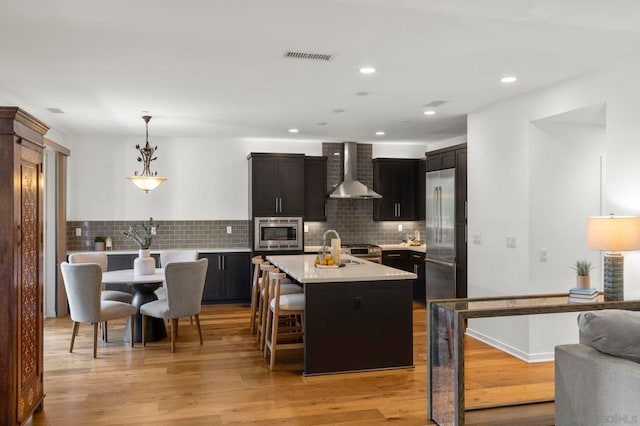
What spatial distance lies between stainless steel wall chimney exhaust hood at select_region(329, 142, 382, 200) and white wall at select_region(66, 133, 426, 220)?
19.4 inches

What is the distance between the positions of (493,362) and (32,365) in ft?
12.9

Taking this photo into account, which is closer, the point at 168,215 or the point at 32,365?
the point at 32,365

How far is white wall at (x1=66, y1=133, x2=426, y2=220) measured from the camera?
7.99 metres

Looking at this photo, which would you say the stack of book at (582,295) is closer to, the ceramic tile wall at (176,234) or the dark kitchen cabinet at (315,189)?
the dark kitchen cabinet at (315,189)

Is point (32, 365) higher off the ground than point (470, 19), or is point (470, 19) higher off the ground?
point (470, 19)

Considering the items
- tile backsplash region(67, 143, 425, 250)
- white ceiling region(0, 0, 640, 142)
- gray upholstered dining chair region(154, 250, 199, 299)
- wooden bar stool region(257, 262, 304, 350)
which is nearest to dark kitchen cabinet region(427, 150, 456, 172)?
white ceiling region(0, 0, 640, 142)

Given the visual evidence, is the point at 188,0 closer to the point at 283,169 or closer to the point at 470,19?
the point at 470,19

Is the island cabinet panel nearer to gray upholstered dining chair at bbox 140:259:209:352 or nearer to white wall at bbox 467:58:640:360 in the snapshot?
white wall at bbox 467:58:640:360

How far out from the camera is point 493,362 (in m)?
5.04

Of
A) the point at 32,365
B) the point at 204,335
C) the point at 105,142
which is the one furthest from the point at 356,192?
the point at 32,365

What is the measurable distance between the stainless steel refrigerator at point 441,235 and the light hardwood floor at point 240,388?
105 centimetres

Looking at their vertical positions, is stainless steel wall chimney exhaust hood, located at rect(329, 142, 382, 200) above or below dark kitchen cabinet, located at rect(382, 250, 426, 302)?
above

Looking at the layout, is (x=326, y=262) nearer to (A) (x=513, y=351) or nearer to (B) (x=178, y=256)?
(A) (x=513, y=351)

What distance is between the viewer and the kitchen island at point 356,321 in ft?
14.9
